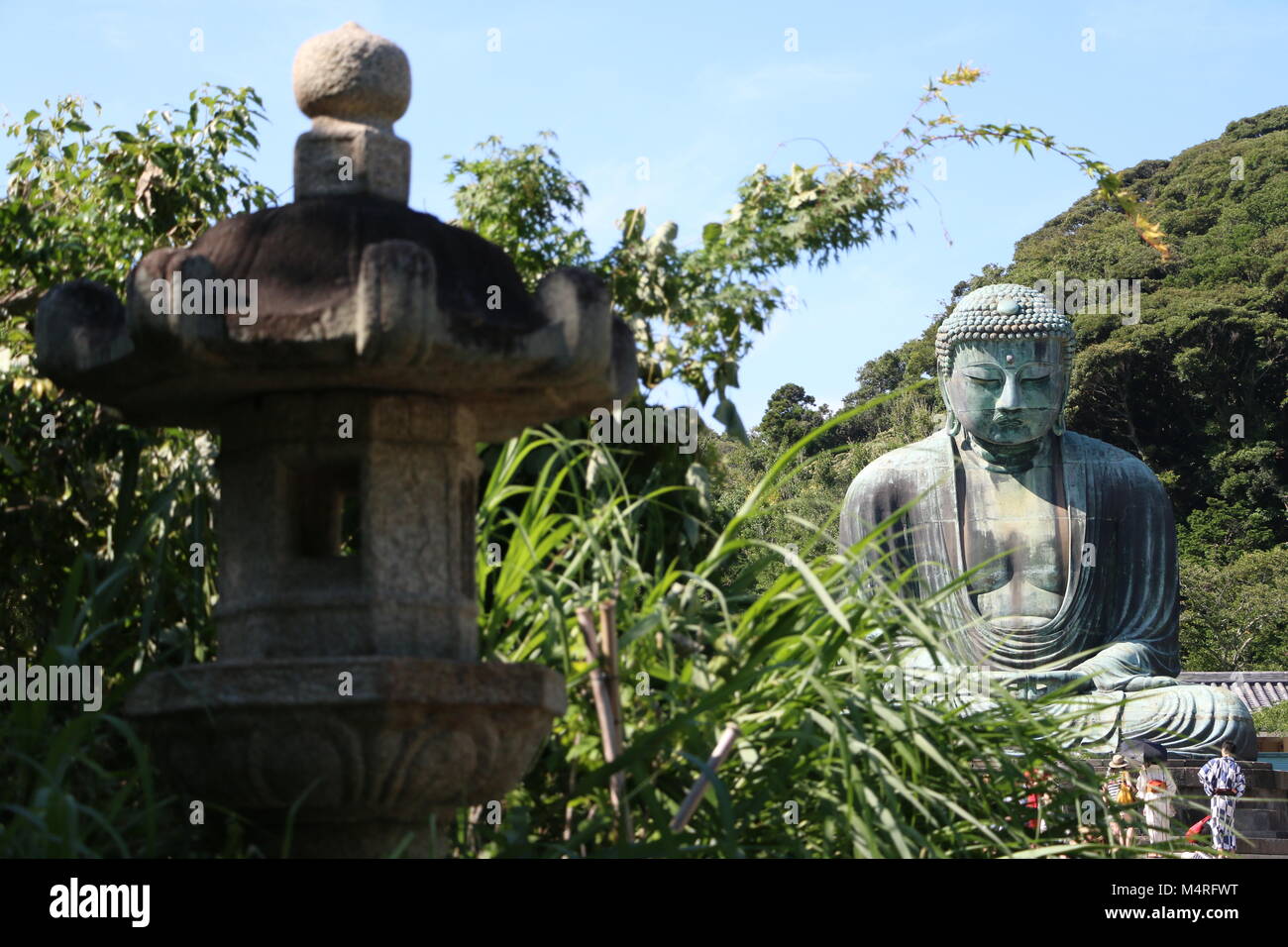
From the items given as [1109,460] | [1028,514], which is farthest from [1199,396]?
[1028,514]

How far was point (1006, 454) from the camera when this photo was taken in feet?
30.3

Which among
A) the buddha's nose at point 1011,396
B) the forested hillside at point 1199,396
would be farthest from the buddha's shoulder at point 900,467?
the forested hillside at point 1199,396

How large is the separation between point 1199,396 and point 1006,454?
24445 mm

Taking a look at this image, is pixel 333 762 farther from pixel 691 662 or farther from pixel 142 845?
pixel 691 662

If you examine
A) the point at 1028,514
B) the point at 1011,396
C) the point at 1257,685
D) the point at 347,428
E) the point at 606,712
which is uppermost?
the point at 1011,396

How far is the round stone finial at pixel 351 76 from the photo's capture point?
3631 mm

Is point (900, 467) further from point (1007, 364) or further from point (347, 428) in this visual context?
point (347, 428)

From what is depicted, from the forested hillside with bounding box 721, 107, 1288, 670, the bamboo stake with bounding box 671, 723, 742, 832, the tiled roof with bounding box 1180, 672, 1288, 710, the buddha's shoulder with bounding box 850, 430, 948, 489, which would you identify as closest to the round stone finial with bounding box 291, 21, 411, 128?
the bamboo stake with bounding box 671, 723, 742, 832

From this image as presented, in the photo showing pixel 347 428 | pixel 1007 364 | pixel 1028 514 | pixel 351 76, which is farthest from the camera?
pixel 1028 514

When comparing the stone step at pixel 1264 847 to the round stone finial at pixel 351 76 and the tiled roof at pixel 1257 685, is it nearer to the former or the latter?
the round stone finial at pixel 351 76

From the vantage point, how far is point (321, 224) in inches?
136

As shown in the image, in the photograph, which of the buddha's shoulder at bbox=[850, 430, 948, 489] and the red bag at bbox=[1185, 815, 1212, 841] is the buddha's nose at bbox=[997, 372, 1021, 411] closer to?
the buddha's shoulder at bbox=[850, 430, 948, 489]

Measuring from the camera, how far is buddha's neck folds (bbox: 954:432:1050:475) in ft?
30.2
